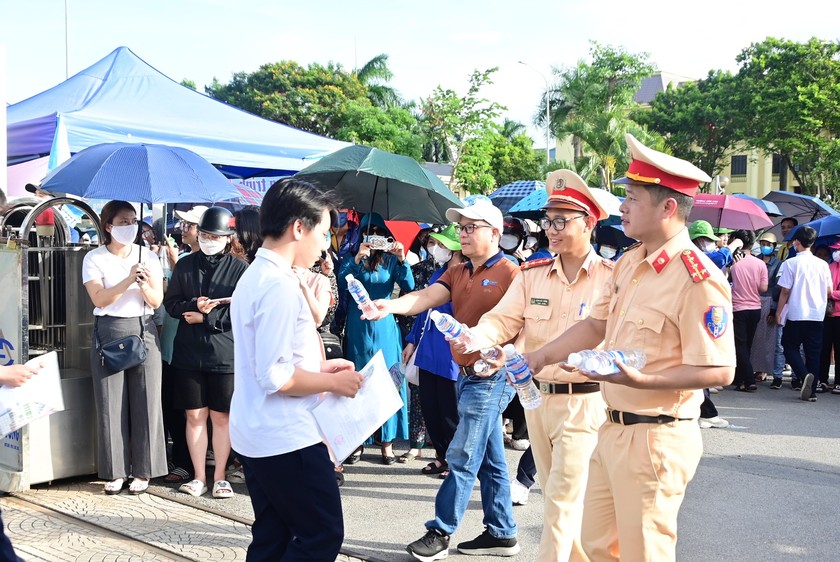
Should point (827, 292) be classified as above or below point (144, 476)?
above

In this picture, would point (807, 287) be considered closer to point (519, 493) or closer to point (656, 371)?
point (519, 493)

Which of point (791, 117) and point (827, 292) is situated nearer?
point (827, 292)

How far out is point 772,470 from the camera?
7.22m

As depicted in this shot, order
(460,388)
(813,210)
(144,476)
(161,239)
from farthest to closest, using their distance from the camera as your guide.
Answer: (813,210)
(161,239)
(144,476)
(460,388)

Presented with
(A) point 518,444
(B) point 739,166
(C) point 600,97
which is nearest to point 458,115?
(C) point 600,97

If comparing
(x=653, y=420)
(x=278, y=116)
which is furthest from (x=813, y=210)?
(x=278, y=116)

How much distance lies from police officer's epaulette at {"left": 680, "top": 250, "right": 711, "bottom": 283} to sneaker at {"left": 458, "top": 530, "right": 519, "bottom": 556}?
2543 millimetres

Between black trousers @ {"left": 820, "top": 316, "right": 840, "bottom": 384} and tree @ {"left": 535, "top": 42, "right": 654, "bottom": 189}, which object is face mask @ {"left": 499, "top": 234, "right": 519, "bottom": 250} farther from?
tree @ {"left": 535, "top": 42, "right": 654, "bottom": 189}

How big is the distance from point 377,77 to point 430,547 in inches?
1620

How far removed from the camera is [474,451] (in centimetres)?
478

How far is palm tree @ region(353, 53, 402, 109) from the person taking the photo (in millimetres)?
43469

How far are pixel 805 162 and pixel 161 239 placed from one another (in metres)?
33.2

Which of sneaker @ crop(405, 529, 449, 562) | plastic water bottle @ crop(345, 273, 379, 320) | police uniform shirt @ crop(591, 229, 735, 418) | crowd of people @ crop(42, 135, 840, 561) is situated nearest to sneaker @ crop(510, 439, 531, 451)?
crowd of people @ crop(42, 135, 840, 561)

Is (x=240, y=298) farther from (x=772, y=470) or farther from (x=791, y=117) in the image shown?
(x=791, y=117)
